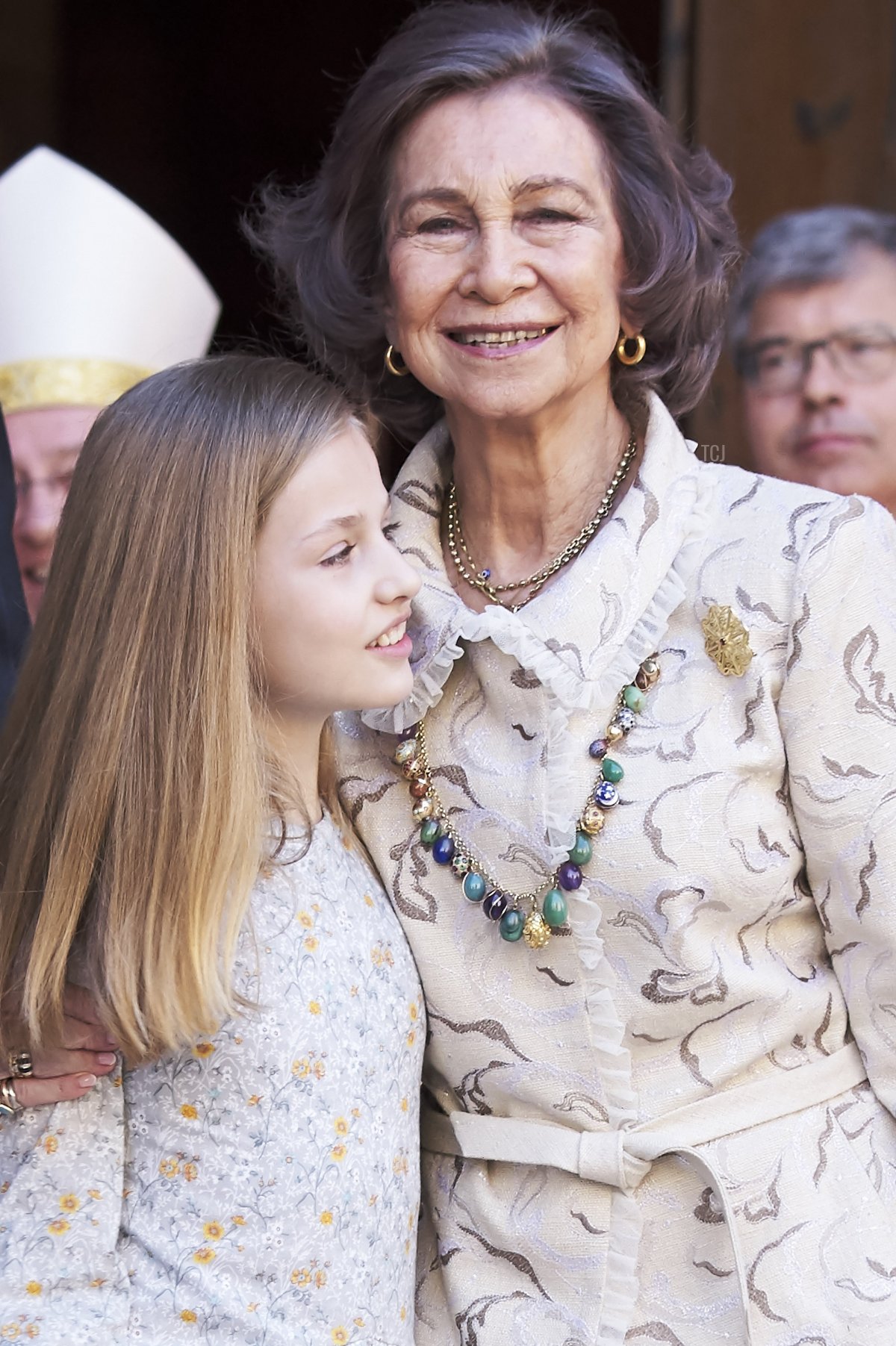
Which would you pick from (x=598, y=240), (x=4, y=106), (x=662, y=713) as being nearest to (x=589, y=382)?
(x=598, y=240)

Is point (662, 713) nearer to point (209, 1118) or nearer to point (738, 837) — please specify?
point (738, 837)

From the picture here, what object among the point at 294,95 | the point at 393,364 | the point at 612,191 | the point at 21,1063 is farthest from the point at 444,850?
the point at 294,95

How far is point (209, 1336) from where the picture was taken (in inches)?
58.5

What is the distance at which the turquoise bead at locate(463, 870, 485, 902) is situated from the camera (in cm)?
171

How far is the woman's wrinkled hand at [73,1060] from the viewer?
1.54 meters

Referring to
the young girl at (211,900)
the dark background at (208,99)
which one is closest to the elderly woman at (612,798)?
the young girl at (211,900)

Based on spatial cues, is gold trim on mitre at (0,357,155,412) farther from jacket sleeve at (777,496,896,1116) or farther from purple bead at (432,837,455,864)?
jacket sleeve at (777,496,896,1116)

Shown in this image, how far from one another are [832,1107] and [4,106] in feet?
11.1

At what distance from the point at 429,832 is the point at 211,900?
31cm

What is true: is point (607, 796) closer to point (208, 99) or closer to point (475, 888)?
point (475, 888)

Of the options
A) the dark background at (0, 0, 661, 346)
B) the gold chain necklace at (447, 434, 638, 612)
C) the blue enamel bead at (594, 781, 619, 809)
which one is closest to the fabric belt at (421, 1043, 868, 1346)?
the blue enamel bead at (594, 781, 619, 809)

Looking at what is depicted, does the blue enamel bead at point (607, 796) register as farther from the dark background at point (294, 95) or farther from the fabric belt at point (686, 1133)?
the dark background at point (294, 95)

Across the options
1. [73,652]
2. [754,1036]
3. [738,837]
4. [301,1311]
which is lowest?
[301,1311]

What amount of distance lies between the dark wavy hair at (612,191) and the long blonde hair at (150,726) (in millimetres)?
381
